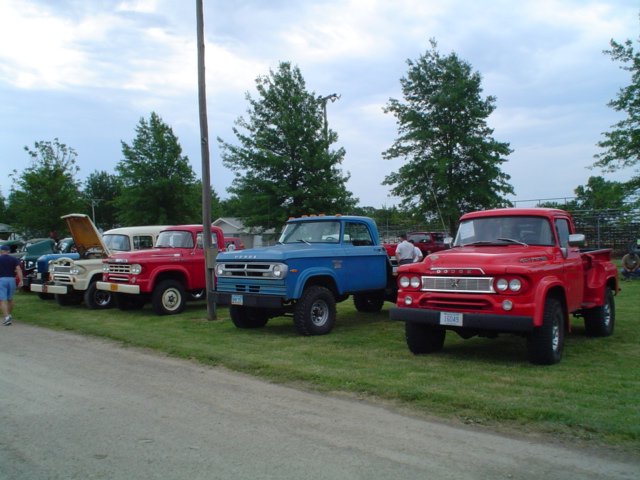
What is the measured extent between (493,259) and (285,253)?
Answer: 3.70 meters

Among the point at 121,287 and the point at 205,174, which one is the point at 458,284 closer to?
the point at 205,174

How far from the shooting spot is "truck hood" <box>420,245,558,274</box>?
6.90 meters

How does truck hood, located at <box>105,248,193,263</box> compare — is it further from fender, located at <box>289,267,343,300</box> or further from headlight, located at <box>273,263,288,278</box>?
fender, located at <box>289,267,343,300</box>

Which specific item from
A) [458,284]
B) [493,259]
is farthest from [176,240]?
[493,259]

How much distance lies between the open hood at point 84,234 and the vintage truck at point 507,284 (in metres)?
9.42

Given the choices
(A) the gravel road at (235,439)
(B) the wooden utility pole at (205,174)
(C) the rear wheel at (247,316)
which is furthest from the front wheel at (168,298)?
(A) the gravel road at (235,439)

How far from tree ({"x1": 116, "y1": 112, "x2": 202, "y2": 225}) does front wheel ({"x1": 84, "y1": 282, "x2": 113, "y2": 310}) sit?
17.7m

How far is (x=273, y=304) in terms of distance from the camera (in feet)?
30.9

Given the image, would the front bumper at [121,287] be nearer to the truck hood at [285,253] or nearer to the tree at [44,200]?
the truck hood at [285,253]

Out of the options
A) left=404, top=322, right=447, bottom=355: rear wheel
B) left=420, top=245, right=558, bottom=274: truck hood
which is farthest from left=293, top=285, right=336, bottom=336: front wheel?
left=420, top=245, right=558, bottom=274: truck hood

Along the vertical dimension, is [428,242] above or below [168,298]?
above

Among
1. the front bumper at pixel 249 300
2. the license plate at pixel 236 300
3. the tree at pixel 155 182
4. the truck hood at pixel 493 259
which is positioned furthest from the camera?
the tree at pixel 155 182

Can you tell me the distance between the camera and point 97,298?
14.5 meters

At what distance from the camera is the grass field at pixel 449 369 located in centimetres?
515
